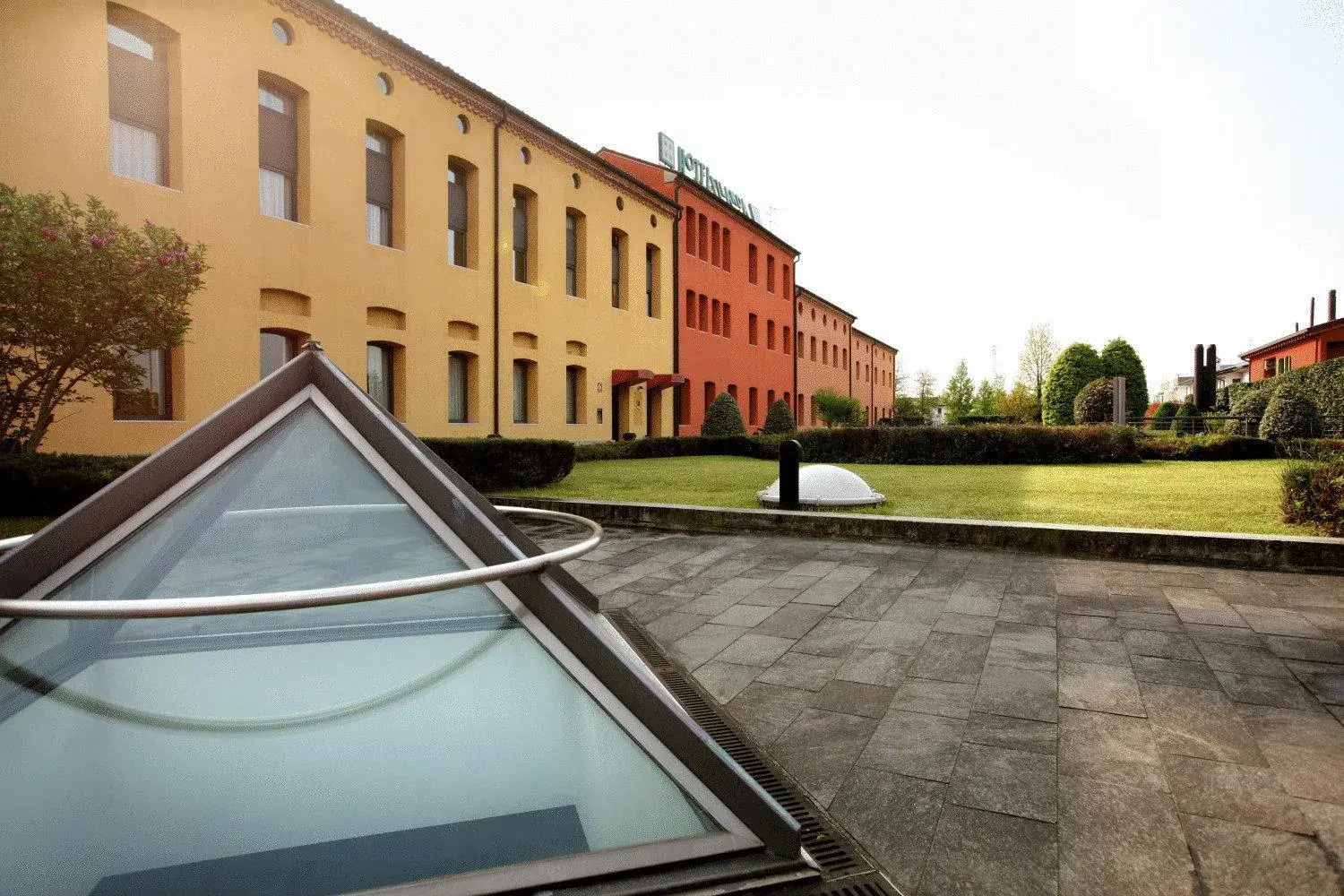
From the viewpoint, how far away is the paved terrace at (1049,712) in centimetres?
219

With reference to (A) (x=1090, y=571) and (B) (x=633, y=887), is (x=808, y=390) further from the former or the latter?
(B) (x=633, y=887)

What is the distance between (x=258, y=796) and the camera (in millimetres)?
1740

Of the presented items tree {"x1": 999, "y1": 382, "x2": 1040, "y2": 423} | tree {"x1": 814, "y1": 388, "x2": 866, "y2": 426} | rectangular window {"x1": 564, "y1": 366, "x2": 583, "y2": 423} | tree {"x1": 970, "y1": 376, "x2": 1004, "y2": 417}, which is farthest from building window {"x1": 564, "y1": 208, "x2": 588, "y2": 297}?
tree {"x1": 970, "y1": 376, "x2": 1004, "y2": 417}

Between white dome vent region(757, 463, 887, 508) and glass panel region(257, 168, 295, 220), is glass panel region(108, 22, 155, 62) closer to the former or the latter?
glass panel region(257, 168, 295, 220)

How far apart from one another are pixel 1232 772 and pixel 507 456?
11019mm

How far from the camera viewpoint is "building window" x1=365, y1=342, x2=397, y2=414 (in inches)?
664

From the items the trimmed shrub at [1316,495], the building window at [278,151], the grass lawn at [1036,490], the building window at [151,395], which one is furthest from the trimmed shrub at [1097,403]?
the building window at [151,395]

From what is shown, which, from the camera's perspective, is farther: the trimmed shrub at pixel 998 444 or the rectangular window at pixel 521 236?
the rectangular window at pixel 521 236

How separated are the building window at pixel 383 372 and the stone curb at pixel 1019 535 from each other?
30.5 ft

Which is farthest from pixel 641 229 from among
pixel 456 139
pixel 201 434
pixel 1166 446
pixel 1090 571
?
pixel 201 434

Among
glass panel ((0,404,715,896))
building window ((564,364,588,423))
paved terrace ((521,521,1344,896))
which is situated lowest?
paved terrace ((521,521,1344,896))

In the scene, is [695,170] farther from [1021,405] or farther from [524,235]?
[1021,405]

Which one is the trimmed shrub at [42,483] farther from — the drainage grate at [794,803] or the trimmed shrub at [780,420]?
the trimmed shrub at [780,420]

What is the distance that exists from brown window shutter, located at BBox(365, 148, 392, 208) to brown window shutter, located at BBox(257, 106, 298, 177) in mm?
1759
